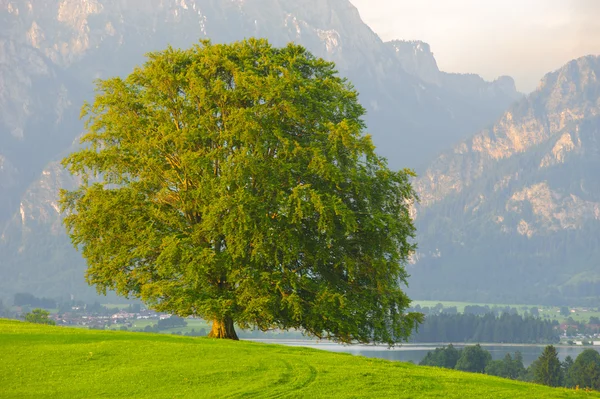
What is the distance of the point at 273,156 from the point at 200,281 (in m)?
8.39

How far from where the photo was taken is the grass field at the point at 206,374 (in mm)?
30844

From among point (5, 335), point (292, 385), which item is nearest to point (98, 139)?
point (5, 335)

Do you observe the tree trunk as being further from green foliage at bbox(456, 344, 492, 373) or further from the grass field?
green foliage at bbox(456, 344, 492, 373)

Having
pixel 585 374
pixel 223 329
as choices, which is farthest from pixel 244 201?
pixel 585 374

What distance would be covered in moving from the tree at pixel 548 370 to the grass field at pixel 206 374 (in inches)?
6078

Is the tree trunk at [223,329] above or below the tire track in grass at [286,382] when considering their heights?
above

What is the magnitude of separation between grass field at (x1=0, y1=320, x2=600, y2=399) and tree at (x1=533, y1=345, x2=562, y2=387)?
154394 millimetres

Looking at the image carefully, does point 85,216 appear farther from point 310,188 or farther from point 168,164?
point 310,188

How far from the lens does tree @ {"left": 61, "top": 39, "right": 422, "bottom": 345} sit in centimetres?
4728

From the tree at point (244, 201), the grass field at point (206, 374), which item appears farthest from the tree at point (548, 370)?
the grass field at point (206, 374)

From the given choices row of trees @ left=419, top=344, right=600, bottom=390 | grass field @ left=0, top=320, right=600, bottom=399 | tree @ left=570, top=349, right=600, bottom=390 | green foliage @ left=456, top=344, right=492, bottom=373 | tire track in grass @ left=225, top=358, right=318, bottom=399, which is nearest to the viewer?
tire track in grass @ left=225, top=358, right=318, bottom=399

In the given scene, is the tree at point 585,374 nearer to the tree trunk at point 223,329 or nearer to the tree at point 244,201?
the tree at point 244,201

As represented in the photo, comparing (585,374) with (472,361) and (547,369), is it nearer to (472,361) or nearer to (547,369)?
(547,369)

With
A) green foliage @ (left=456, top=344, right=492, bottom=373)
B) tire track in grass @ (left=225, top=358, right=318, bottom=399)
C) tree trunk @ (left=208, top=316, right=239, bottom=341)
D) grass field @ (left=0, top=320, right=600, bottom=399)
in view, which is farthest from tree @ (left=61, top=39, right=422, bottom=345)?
green foliage @ (left=456, top=344, right=492, bottom=373)
